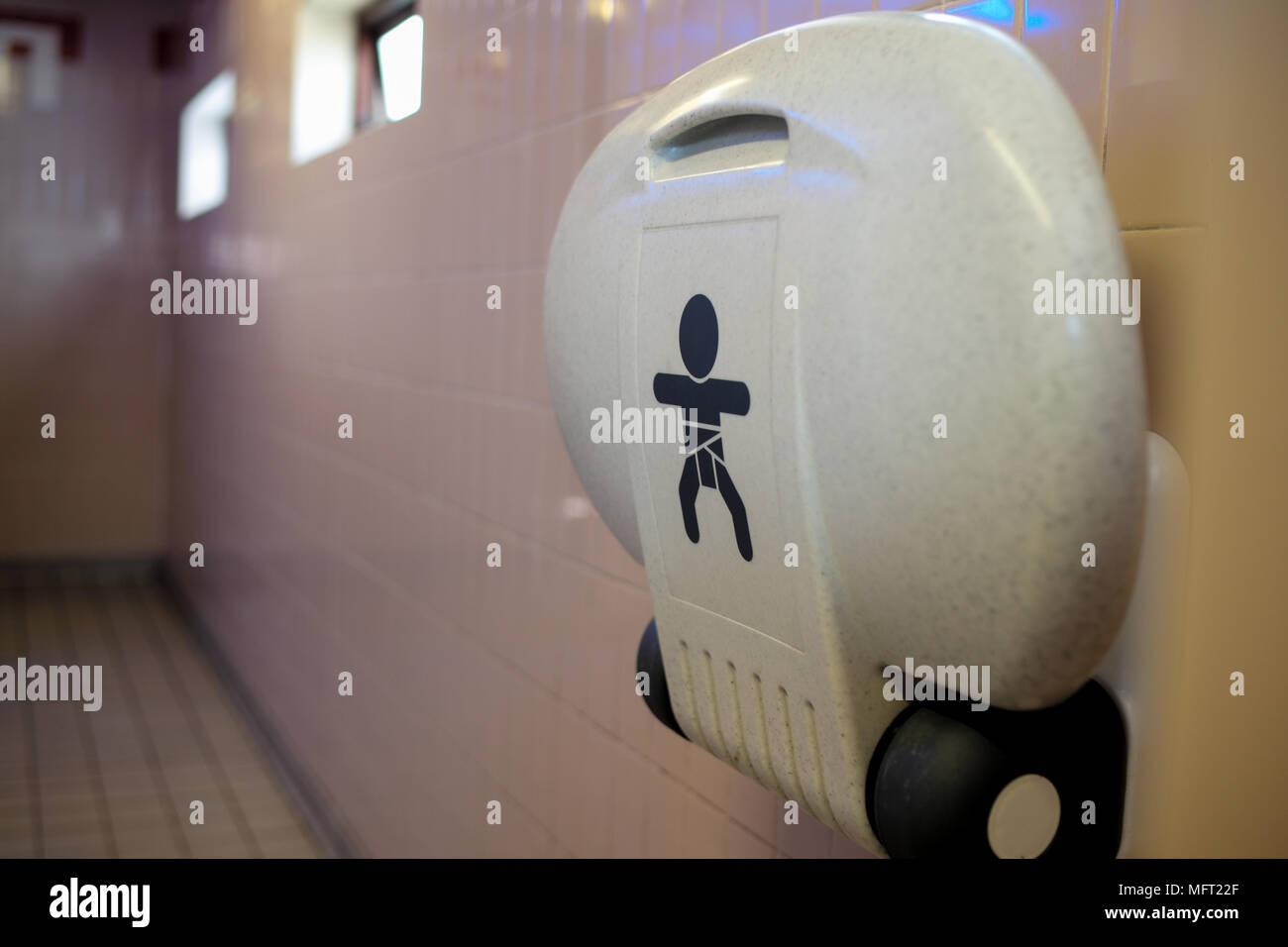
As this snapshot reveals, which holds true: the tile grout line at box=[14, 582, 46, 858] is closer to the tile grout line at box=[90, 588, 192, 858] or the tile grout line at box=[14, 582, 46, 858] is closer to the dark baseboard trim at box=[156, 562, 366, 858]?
the tile grout line at box=[90, 588, 192, 858]

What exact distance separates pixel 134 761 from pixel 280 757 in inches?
19.3

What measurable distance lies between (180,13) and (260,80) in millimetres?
2212

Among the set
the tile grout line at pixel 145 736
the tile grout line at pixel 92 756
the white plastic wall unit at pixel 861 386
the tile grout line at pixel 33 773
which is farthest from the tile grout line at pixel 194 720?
the white plastic wall unit at pixel 861 386

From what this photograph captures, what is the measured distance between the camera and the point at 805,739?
801mm

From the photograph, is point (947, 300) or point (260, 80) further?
point (260, 80)

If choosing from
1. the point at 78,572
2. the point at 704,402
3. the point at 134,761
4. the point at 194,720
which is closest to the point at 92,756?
the point at 134,761

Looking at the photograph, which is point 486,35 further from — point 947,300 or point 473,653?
point 947,300

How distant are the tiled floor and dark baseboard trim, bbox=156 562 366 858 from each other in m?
0.03

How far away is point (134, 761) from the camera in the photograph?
3725 millimetres

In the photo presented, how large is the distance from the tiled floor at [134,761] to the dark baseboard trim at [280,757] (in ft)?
0.11

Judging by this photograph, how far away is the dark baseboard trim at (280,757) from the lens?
10.1 feet

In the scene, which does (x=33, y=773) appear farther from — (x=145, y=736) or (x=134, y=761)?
(x=145, y=736)
